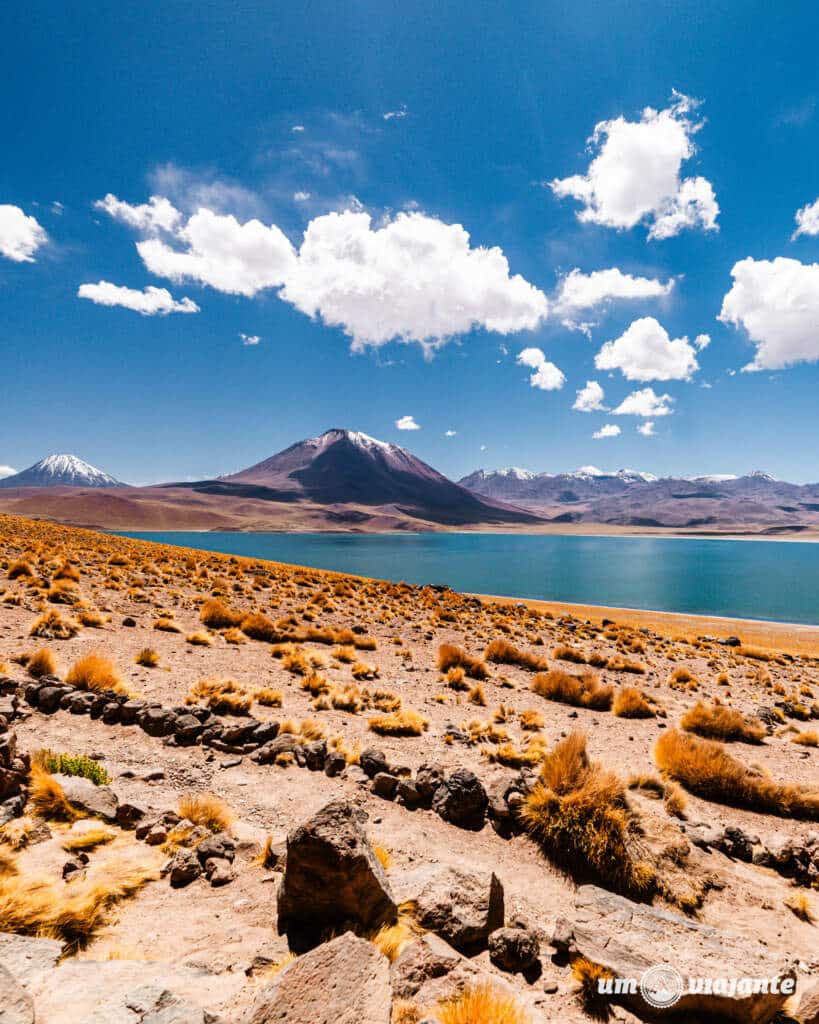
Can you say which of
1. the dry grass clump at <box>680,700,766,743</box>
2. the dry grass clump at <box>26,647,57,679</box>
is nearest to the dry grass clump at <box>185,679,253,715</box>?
the dry grass clump at <box>26,647,57,679</box>

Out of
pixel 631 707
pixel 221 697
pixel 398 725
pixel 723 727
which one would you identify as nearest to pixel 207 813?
pixel 221 697

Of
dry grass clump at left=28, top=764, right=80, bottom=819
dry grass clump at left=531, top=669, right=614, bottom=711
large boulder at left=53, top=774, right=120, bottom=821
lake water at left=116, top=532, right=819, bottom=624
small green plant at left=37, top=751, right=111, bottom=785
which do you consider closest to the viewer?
dry grass clump at left=28, top=764, right=80, bottom=819

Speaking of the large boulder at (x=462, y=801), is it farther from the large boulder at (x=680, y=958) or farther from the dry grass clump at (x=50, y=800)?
the dry grass clump at (x=50, y=800)

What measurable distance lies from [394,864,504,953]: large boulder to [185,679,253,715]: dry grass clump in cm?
499

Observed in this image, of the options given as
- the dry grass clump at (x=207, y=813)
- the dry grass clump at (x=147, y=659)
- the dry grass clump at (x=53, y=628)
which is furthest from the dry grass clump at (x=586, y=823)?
the dry grass clump at (x=53, y=628)

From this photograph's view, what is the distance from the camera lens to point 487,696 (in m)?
11.7

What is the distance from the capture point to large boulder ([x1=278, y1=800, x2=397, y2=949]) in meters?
3.61

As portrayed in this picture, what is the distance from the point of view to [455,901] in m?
3.89

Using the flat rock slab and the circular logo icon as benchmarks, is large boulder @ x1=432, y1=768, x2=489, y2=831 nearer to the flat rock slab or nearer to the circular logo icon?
the circular logo icon

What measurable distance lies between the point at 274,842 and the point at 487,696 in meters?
7.91

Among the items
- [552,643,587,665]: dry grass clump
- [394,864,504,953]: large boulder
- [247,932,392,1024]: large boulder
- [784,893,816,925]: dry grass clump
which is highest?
[247,932,392,1024]: large boulder

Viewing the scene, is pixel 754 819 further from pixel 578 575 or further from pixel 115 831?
pixel 578 575

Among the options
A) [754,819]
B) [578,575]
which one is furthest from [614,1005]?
[578,575]

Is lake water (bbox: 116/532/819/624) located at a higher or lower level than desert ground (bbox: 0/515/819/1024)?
lower
